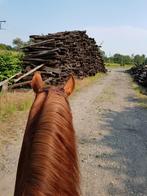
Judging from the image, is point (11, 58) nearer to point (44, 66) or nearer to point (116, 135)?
point (44, 66)

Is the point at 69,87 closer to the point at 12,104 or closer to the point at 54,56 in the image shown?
the point at 12,104

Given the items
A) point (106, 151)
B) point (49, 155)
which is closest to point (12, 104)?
point (106, 151)

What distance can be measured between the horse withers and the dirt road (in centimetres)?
328

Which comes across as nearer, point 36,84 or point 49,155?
Answer: point 49,155

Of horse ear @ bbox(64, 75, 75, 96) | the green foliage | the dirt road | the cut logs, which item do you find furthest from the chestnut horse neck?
the green foliage

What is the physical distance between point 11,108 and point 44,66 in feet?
24.6

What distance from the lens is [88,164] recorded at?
6184mm

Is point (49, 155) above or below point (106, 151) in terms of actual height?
above

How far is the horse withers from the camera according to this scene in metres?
1.58

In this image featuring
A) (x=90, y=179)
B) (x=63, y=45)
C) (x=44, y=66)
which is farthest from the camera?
(x=63, y=45)

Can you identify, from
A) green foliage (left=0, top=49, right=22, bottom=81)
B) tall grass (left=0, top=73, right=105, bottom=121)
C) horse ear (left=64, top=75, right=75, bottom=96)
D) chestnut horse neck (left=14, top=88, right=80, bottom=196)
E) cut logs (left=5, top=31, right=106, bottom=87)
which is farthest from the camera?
cut logs (left=5, top=31, right=106, bottom=87)

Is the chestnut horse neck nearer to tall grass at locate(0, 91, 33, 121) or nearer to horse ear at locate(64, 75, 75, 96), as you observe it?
horse ear at locate(64, 75, 75, 96)

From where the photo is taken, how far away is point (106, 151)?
689cm

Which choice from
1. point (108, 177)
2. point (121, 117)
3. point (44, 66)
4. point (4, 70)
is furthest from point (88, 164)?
point (44, 66)
